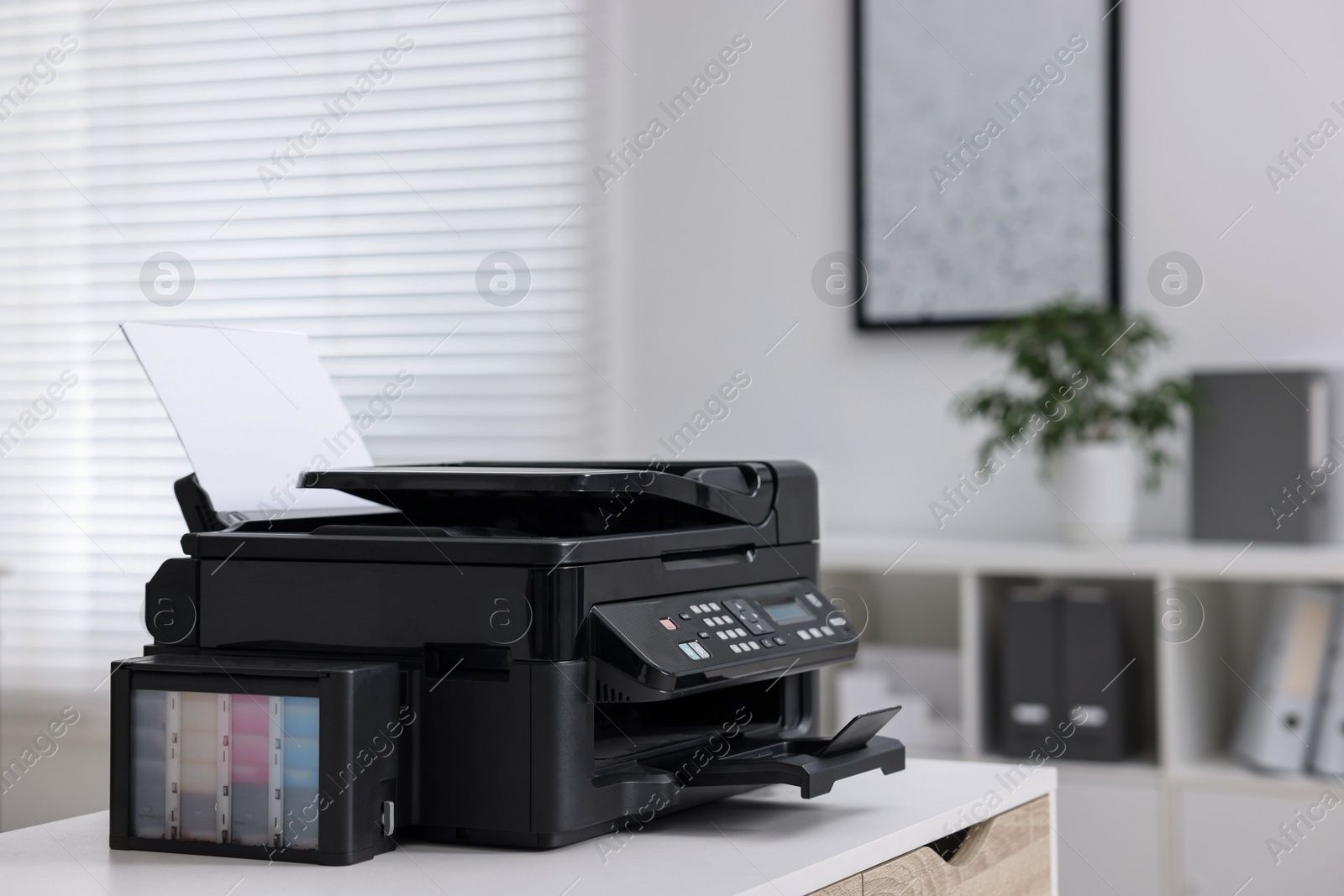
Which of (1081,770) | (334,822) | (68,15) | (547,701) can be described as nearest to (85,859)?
(334,822)

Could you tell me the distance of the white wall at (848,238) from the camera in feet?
8.52

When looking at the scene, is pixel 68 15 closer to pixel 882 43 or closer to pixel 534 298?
pixel 534 298

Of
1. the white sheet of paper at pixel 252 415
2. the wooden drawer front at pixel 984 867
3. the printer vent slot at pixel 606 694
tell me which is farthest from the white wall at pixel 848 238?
the printer vent slot at pixel 606 694

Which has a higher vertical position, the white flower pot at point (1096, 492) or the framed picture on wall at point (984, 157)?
the framed picture on wall at point (984, 157)

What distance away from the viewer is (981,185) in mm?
2834

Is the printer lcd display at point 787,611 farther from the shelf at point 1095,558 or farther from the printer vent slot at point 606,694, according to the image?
the shelf at point 1095,558

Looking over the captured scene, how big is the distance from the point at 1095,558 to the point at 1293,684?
0.38 m

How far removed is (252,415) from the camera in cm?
128

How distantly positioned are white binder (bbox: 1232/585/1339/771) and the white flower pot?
1.04 feet

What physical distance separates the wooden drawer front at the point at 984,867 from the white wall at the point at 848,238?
56.2 inches

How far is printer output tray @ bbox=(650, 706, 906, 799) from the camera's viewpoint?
1130 mm

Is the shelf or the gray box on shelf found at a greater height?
the gray box on shelf

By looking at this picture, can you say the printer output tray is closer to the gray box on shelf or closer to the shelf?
the shelf

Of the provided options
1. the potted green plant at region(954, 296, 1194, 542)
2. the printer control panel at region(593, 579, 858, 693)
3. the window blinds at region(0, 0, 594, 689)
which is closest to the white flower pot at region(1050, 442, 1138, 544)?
the potted green plant at region(954, 296, 1194, 542)
